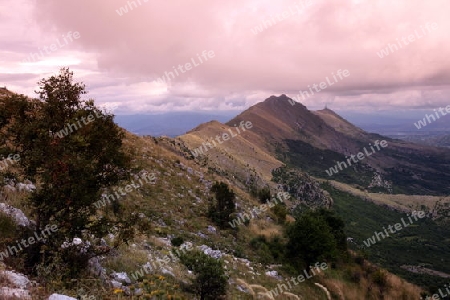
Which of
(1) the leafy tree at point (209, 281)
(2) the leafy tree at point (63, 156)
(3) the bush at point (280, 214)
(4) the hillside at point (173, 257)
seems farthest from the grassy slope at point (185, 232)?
(3) the bush at point (280, 214)

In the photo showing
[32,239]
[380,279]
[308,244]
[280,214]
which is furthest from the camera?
[280,214]

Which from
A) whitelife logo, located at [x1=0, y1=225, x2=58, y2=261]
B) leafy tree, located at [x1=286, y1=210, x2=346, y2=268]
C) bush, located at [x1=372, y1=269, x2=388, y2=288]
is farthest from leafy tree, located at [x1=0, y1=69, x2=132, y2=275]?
bush, located at [x1=372, y1=269, x2=388, y2=288]

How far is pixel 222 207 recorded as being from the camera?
31.5m

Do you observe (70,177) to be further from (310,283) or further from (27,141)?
(310,283)

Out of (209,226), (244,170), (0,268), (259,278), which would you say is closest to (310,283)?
(259,278)

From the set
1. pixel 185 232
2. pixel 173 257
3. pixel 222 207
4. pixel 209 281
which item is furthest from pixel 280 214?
pixel 209 281

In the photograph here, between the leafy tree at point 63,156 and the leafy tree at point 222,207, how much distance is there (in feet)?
69.7

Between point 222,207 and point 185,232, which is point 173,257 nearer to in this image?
point 185,232

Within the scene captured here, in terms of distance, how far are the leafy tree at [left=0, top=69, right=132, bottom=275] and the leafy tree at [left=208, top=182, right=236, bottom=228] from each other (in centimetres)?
2125

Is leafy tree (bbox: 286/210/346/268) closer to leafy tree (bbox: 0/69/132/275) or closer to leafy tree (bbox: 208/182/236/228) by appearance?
leafy tree (bbox: 208/182/236/228)

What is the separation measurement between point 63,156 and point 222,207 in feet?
80.2

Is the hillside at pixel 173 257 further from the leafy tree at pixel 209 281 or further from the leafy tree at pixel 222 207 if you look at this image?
the leafy tree at pixel 222 207

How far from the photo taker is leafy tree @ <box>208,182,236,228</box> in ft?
98.9

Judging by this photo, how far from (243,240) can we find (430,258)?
21314 cm
